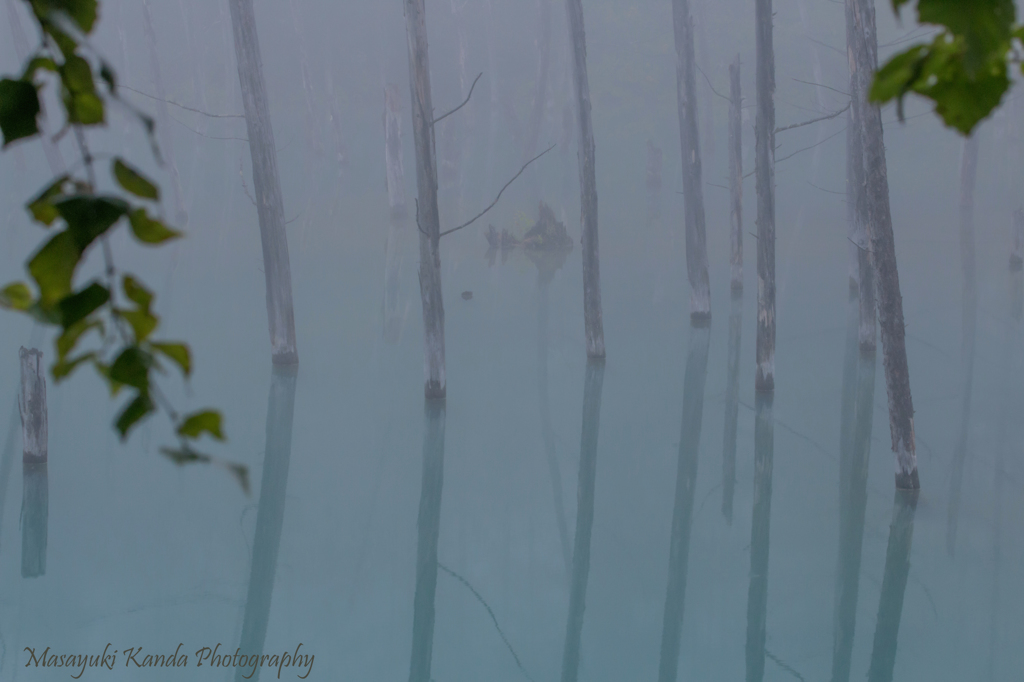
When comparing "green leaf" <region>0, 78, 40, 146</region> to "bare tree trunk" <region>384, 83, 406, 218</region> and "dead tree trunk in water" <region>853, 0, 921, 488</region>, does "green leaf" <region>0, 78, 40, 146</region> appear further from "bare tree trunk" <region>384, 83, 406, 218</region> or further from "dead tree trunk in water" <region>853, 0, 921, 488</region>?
"bare tree trunk" <region>384, 83, 406, 218</region>

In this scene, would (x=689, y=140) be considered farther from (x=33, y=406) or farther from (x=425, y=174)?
→ (x=33, y=406)

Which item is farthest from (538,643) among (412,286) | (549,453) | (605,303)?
(412,286)

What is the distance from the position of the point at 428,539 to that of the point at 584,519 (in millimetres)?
1121

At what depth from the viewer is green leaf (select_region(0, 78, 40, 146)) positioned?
1.95ft

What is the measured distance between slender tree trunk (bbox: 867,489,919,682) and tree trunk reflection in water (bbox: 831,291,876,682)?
13 cm

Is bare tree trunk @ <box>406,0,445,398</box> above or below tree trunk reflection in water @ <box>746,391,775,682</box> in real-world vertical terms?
above

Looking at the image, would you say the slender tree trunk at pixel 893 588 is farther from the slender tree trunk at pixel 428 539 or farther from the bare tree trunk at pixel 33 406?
the bare tree trunk at pixel 33 406

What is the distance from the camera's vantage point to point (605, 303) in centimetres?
1245

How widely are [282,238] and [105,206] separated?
27.8 ft

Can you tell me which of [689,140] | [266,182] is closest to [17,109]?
[266,182]

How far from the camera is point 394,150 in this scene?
19219mm

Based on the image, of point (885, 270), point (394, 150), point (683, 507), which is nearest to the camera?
point (885, 270)

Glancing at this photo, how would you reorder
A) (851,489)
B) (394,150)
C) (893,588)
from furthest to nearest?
(394,150) < (851,489) < (893,588)

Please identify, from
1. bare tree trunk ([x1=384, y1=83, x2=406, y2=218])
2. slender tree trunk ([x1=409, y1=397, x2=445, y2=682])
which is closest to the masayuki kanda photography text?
slender tree trunk ([x1=409, y1=397, x2=445, y2=682])
